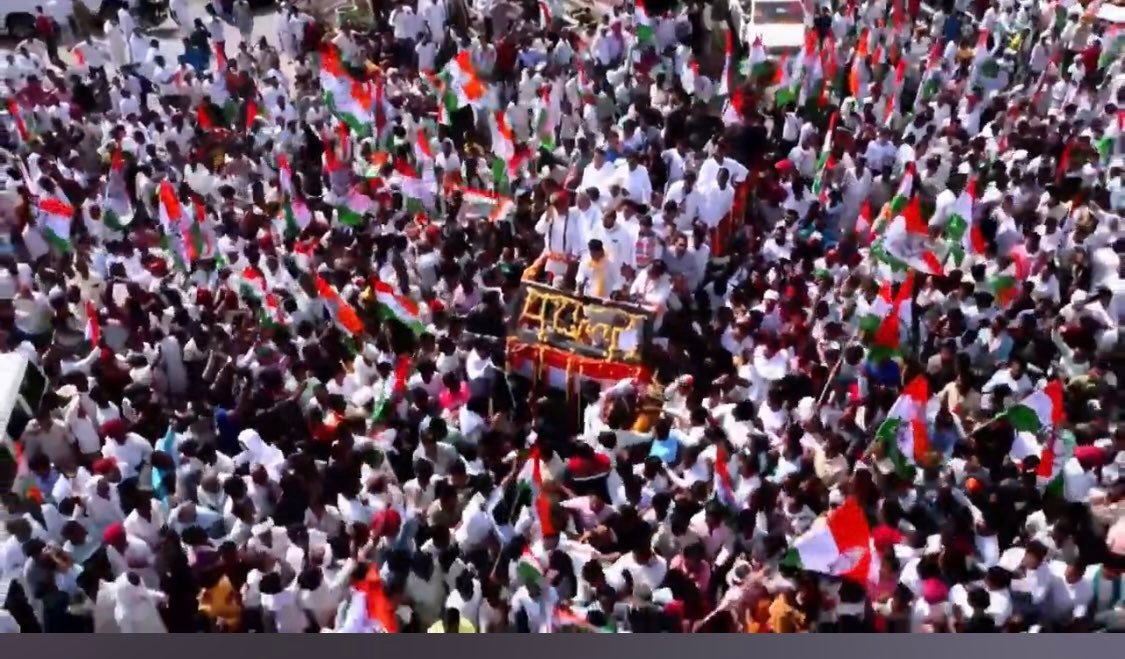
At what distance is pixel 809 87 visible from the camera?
1316 centimetres

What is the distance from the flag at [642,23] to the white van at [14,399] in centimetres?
770

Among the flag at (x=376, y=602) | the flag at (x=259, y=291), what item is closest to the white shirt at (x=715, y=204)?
the flag at (x=259, y=291)

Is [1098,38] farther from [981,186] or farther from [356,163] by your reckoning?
[356,163]

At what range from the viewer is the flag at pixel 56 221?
36.4 ft

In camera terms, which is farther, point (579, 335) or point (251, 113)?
point (251, 113)

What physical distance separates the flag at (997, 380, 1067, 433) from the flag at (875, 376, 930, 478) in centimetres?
67

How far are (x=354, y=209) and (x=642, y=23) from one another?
15.2 feet

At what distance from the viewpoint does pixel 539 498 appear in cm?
736

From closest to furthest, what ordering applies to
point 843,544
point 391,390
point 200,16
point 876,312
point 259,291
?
point 843,544 → point 391,390 → point 876,312 → point 259,291 → point 200,16

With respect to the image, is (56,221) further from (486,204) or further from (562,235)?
(562,235)

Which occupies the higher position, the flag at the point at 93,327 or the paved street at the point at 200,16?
the flag at the point at 93,327

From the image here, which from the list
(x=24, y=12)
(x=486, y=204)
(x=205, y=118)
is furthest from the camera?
(x=24, y=12)

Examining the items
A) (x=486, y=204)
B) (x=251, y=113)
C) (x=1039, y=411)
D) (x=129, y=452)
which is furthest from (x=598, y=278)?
(x=251, y=113)

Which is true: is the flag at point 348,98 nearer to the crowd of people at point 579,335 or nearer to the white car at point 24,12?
the crowd of people at point 579,335
